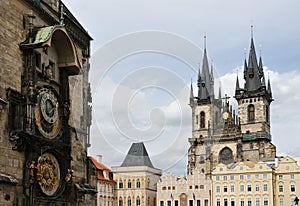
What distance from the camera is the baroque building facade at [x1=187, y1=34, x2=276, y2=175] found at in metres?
89.1

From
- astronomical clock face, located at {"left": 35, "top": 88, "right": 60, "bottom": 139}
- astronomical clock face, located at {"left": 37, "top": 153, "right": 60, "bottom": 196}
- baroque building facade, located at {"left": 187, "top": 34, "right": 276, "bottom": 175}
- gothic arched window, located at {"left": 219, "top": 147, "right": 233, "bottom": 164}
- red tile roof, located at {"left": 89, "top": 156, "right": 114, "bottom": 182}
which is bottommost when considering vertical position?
astronomical clock face, located at {"left": 37, "top": 153, "right": 60, "bottom": 196}

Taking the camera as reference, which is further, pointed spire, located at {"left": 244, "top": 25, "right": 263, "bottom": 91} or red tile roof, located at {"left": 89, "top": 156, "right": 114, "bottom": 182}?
pointed spire, located at {"left": 244, "top": 25, "right": 263, "bottom": 91}

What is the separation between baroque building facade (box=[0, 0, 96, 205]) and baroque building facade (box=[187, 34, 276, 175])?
68206mm

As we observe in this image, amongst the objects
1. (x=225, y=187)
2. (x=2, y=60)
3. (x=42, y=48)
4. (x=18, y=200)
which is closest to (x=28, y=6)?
(x=42, y=48)

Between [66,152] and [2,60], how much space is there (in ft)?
14.3

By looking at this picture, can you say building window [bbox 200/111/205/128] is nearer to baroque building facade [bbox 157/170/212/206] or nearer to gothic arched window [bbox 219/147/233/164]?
gothic arched window [bbox 219/147/233/164]

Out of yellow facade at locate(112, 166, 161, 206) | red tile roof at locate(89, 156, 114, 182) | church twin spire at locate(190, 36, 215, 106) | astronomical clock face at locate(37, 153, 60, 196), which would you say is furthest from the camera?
church twin spire at locate(190, 36, 215, 106)

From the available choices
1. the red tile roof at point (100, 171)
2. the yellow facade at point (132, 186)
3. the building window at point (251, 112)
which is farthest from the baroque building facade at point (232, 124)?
the red tile roof at point (100, 171)

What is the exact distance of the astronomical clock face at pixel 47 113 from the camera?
1554 cm

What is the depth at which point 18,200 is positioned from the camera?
47.0 ft

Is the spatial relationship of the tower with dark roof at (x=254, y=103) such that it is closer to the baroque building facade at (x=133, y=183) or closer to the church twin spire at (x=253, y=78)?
the church twin spire at (x=253, y=78)

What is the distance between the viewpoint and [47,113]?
16016 mm

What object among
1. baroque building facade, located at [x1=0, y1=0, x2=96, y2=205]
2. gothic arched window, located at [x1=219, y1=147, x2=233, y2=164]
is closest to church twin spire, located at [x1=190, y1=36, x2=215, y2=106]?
gothic arched window, located at [x1=219, y1=147, x2=233, y2=164]

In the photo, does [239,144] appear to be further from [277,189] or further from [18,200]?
[18,200]
